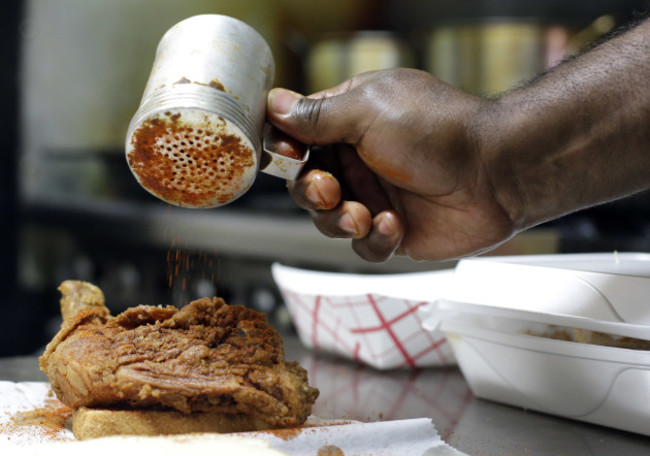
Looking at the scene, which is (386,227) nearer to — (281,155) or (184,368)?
(281,155)

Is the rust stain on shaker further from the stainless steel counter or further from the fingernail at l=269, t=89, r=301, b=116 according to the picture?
the stainless steel counter

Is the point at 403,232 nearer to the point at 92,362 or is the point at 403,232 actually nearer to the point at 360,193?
the point at 360,193

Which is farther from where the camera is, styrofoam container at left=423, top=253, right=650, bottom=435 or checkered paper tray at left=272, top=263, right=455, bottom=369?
checkered paper tray at left=272, top=263, right=455, bottom=369

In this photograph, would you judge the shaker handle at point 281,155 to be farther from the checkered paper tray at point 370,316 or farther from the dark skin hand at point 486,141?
the checkered paper tray at point 370,316

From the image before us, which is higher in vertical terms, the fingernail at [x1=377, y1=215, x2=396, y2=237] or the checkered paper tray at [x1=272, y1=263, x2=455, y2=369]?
the fingernail at [x1=377, y1=215, x2=396, y2=237]

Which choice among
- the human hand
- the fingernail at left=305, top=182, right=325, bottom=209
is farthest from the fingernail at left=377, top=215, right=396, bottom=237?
the fingernail at left=305, top=182, right=325, bottom=209

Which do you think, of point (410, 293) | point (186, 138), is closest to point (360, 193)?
point (410, 293)

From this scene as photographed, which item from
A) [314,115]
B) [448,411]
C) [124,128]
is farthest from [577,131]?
[124,128]
